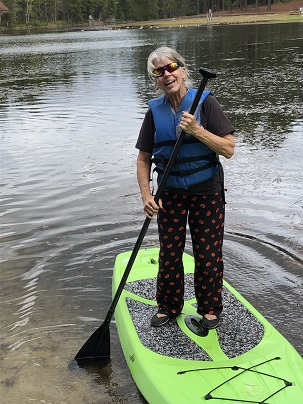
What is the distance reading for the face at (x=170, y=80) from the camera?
11.5 feet

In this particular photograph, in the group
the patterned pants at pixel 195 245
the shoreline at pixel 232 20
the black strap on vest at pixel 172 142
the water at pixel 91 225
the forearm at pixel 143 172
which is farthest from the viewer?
the shoreline at pixel 232 20

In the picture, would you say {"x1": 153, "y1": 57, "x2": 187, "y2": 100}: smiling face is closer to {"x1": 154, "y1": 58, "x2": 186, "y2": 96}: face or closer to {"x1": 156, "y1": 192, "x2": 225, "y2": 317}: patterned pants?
{"x1": 154, "y1": 58, "x2": 186, "y2": 96}: face

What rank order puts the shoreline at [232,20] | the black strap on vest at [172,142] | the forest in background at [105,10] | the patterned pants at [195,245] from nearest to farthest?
the black strap on vest at [172,142] → the patterned pants at [195,245] → the shoreline at [232,20] → the forest in background at [105,10]

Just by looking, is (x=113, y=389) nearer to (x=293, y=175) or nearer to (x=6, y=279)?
(x=6, y=279)

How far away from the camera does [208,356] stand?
364 centimetres

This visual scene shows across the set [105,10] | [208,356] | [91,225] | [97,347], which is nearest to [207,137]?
[208,356]

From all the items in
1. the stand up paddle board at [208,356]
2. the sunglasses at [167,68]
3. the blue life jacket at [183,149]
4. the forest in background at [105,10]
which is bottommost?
the stand up paddle board at [208,356]

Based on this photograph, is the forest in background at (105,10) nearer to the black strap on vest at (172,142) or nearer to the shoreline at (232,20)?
the shoreline at (232,20)

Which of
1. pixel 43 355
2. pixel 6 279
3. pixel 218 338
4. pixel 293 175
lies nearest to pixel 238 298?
pixel 218 338

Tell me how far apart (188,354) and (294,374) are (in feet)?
2.43

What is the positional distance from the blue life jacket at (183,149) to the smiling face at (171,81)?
69 millimetres

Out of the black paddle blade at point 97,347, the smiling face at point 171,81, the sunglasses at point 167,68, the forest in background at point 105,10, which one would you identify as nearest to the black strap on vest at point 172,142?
the smiling face at point 171,81

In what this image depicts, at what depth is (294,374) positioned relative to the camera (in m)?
3.34

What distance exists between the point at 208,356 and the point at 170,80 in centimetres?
192
